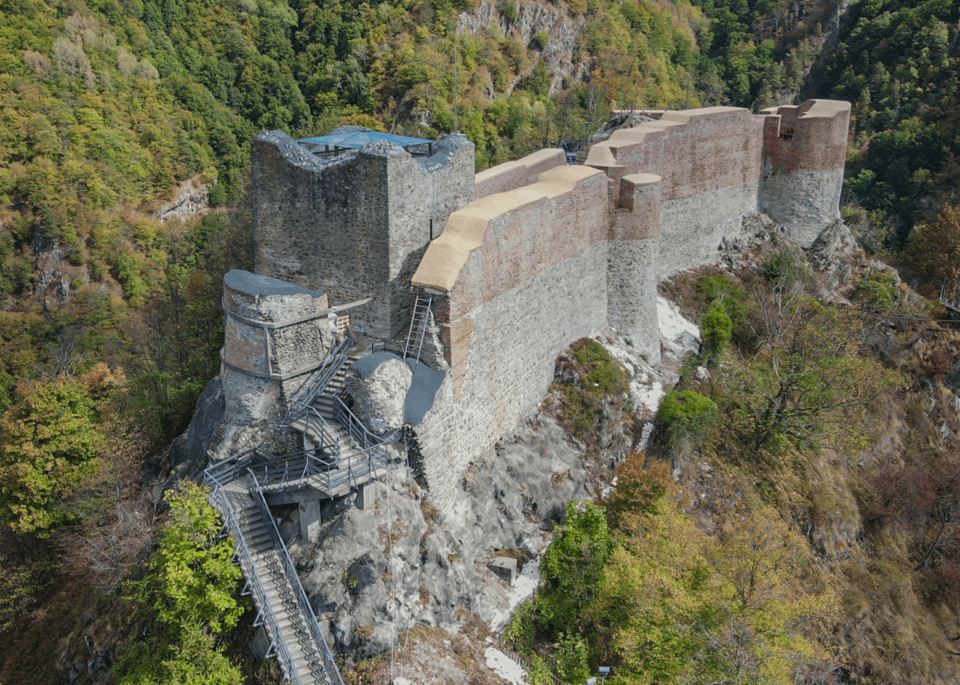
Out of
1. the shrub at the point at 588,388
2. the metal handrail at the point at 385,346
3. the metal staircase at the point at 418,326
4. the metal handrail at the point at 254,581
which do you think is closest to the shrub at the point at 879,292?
the shrub at the point at 588,388

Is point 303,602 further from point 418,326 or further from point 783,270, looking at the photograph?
point 783,270

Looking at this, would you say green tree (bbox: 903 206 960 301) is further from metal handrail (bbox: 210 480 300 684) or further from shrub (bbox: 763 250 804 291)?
metal handrail (bbox: 210 480 300 684)

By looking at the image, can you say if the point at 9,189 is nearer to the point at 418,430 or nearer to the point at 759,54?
the point at 418,430

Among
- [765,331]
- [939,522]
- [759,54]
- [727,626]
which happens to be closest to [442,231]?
[727,626]

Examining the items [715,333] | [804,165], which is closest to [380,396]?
[715,333]

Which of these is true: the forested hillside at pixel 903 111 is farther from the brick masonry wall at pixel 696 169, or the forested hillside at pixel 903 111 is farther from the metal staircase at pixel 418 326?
the metal staircase at pixel 418 326
